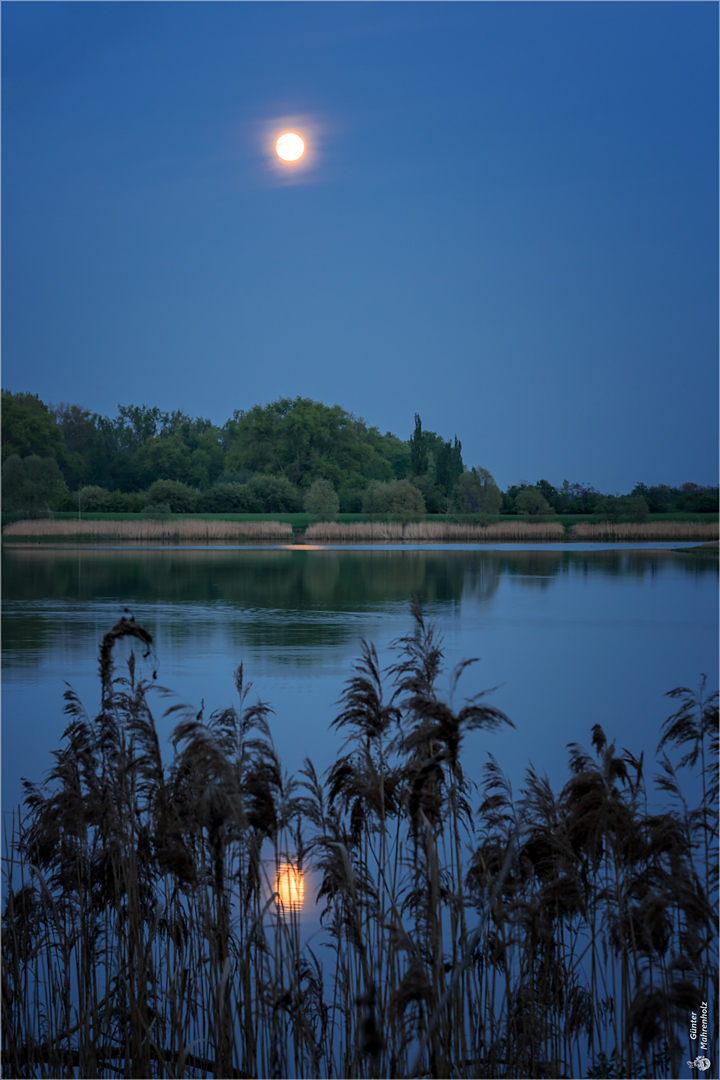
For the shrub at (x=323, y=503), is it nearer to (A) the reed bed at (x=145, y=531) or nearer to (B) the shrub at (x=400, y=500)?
(B) the shrub at (x=400, y=500)

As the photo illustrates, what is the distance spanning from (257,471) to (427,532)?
18.7 metres

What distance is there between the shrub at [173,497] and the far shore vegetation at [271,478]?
82 mm

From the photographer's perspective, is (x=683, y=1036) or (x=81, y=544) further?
(x=81, y=544)

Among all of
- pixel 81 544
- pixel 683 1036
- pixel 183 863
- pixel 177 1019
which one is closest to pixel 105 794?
pixel 183 863

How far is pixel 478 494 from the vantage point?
57500 millimetres

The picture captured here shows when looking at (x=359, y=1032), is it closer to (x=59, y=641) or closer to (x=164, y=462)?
(x=59, y=641)

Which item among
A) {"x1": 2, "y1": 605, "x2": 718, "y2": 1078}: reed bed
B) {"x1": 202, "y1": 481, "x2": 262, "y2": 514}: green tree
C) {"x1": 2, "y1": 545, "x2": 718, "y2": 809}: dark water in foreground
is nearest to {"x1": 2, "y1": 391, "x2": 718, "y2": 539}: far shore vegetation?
{"x1": 202, "y1": 481, "x2": 262, "y2": 514}: green tree

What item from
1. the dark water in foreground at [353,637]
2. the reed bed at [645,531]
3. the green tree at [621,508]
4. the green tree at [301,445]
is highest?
the green tree at [301,445]

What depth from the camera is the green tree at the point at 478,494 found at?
5694 cm

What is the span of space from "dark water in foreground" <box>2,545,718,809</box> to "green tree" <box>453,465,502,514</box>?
24266mm

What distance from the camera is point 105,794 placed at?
365 centimetres

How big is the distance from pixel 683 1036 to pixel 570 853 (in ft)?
3.62

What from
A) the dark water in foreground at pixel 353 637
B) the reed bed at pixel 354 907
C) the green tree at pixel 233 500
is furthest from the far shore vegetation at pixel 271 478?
the reed bed at pixel 354 907

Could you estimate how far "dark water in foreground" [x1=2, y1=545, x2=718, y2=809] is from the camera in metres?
9.08
